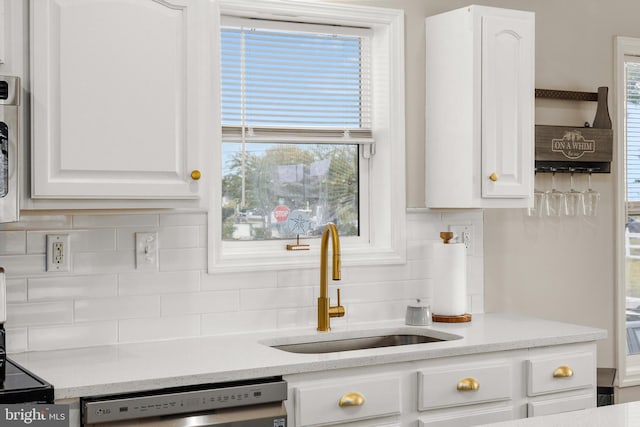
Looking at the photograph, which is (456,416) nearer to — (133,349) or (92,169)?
(133,349)

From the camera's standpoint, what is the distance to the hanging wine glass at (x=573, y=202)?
13.0 feet

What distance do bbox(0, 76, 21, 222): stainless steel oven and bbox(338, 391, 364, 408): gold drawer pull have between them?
1166mm

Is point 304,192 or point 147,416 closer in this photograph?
point 147,416

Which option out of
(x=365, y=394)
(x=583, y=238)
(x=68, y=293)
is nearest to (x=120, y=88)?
(x=68, y=293)

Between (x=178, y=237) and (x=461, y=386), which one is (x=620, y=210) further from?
(x=178, y=237)

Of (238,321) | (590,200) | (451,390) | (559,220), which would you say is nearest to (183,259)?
(238,321)

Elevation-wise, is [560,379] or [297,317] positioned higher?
[297,317]

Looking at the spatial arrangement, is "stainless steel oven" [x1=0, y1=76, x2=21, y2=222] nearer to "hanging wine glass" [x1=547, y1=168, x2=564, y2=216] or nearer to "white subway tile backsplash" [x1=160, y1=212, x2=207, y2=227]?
"white subway tile backsplash" [x1=160, y1=212, x2=207, y2=227]

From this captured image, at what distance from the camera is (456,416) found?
2994 millimetres

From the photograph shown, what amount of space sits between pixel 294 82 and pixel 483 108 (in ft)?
2.58

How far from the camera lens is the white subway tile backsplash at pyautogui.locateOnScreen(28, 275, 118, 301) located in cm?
292

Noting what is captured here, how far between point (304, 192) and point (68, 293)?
1079 mm

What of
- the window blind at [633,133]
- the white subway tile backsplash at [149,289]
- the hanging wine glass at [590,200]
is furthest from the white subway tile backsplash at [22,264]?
the window blind at [633,133]

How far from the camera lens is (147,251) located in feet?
10.2
